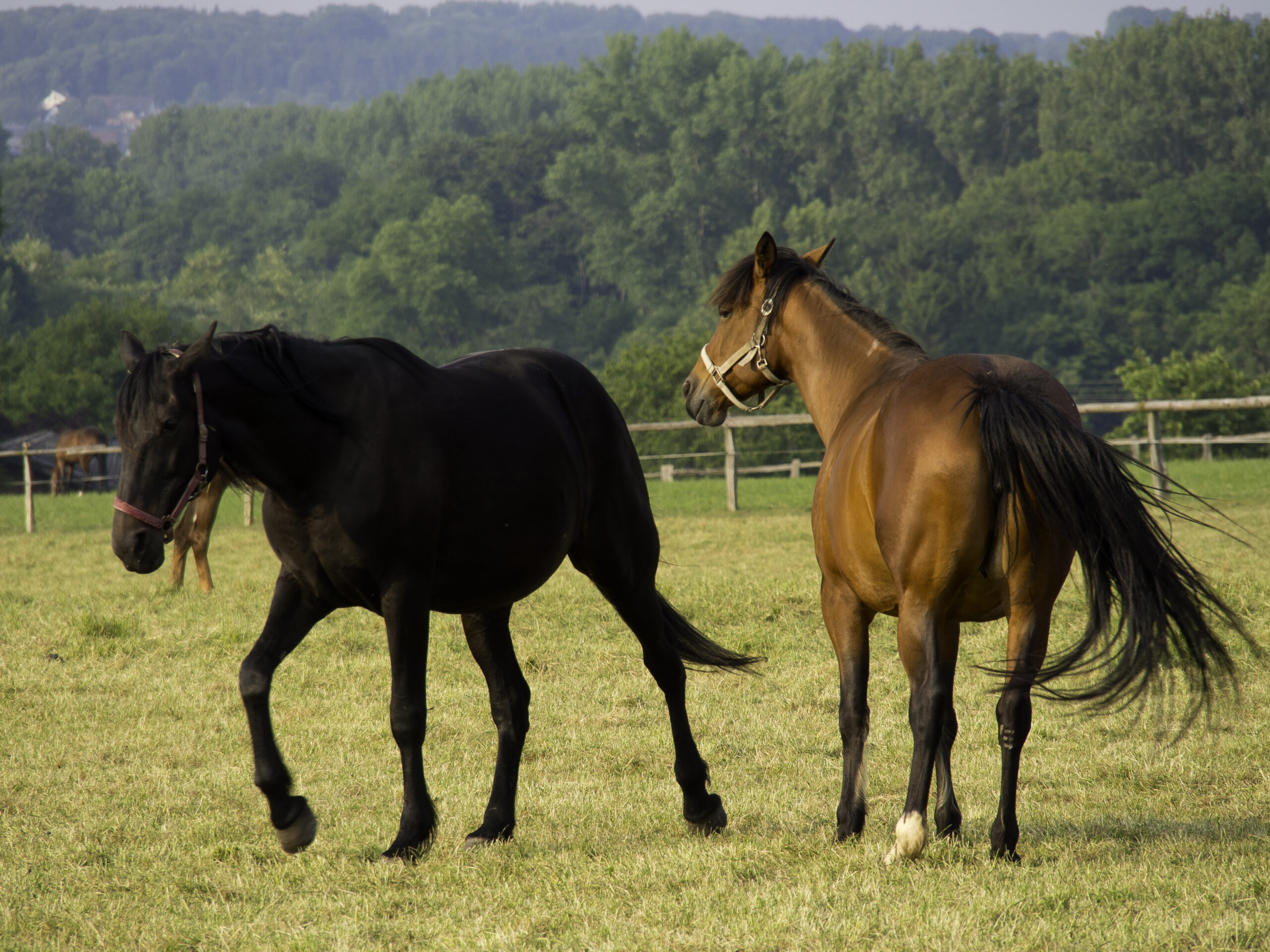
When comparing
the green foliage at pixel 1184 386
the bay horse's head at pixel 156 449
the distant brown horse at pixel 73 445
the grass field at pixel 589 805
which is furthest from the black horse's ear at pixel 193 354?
the green foliage at pixel 1184 386

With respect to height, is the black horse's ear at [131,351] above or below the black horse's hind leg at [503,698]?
above

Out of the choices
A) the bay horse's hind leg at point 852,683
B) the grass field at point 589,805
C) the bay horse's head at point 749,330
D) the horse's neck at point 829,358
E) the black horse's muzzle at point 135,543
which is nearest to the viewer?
the grass field at point 589,805

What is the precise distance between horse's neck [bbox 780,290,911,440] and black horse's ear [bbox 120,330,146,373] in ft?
7.85

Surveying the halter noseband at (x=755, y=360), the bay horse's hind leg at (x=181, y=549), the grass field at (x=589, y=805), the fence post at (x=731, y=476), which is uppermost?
the halter noseband at (x=755, y=360)

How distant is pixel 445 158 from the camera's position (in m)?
85.6

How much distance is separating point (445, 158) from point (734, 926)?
87.1 m

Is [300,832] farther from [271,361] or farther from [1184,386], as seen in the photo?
[1184,386]

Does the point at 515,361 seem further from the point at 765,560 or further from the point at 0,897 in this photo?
the point at 765,560

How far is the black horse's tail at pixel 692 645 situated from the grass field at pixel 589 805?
0.55 meters

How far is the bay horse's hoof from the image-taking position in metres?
3.80

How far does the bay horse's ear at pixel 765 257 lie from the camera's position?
185 inches

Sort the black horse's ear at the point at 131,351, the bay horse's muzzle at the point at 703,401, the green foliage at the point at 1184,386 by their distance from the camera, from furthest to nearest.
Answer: the green foliage at the point at 1184,386 < the bay horse's muzzle at the point at 703,401 < the black horse's ear at the point at 131,351

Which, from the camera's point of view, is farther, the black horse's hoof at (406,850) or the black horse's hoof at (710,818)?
the black horse's hoof at (710,818)

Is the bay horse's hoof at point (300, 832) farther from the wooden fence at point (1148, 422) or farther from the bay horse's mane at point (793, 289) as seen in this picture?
the wooden fence at point (1148, 422)
